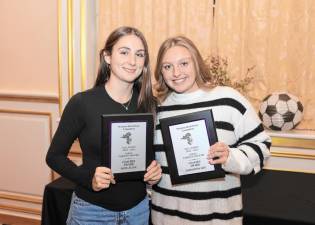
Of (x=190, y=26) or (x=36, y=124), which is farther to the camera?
(x=36, y=124)

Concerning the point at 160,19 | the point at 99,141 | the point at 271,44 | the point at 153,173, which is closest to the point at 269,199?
the point at 153,173

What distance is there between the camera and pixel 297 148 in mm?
2859

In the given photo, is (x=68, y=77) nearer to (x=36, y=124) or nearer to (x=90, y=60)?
(x=90, y=60)

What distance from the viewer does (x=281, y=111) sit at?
282 centimetres

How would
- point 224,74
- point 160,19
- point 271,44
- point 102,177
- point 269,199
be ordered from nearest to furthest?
point 102,177
point 269,199
point 224,74
point 271,44
point 160,19

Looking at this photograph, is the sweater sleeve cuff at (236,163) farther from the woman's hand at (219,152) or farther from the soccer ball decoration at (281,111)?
the soccer ball decoration at (281,111)

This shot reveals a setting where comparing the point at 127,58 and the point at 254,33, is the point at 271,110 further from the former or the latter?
the point at 127,58

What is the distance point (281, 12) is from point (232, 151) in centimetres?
188

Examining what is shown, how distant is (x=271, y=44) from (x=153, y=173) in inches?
76.7

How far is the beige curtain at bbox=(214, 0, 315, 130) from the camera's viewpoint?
9.78 feet

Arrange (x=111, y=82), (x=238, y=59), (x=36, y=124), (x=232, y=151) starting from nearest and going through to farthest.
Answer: (x=232, y=151)
(x=111, y=82)
(x=238, y=59)
(x=36, y=124)

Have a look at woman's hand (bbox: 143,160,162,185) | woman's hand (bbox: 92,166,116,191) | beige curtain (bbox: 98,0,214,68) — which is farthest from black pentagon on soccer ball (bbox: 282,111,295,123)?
woman's hand (bbox: 92,166,116,191)

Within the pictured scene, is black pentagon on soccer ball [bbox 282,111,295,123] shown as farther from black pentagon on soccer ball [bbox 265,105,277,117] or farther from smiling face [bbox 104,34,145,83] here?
smiling face [bbox 104,34,145,83]

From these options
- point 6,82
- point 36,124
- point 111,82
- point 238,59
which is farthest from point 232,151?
point 6,82
